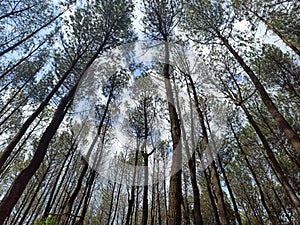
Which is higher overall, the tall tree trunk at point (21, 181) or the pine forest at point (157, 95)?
the pine forest at point (157, 95)

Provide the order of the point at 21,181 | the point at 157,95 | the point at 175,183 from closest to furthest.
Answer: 1. the point at 175,183
2. the point at 21,181
3. the point at 157,95

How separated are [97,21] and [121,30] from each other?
Result: 1.15 m

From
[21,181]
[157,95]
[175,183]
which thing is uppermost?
[157,95]

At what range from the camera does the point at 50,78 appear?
33.4 ft

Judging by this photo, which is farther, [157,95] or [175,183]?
[157,95]

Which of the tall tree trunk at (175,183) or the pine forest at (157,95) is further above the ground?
the pine forest at (157,95)

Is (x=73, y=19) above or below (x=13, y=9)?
above

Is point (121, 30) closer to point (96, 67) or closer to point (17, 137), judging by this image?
point (96, 67)

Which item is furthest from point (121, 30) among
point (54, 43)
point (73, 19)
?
point (54, 43)

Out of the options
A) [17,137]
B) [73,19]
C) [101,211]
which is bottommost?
[17,137]

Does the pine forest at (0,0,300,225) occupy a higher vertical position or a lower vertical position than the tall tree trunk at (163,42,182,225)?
higher

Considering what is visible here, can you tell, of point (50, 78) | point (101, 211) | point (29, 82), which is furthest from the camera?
point (101, 211)

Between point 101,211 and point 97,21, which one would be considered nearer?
point 97,21

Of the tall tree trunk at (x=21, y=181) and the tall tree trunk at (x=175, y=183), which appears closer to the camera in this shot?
the tall tree trunk at (x=175, y=183)
